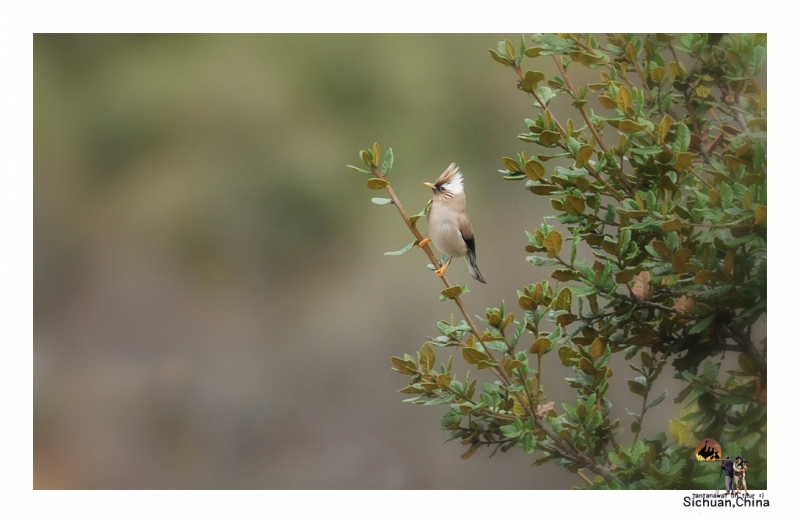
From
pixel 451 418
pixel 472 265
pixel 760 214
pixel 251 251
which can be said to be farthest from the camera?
pixel 251 251


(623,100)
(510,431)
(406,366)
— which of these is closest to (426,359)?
(406,366)

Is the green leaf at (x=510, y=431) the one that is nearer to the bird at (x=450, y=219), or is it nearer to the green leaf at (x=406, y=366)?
the green leaf at (x=406, y=366)

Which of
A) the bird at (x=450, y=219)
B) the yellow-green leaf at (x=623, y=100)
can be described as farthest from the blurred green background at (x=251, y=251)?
the yellow-green leaf at (x=623, y=100)

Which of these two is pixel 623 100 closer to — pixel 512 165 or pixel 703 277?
pixel 512 165

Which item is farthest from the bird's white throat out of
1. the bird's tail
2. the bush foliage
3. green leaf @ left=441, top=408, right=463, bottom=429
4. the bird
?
green leaf @ left=441, top=408, right=463, bottom=429

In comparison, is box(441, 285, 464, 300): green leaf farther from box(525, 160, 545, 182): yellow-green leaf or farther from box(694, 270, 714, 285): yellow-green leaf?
box(694, 270, 714, 285): yellow-green leaf

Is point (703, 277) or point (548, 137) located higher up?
point (548, 137)
